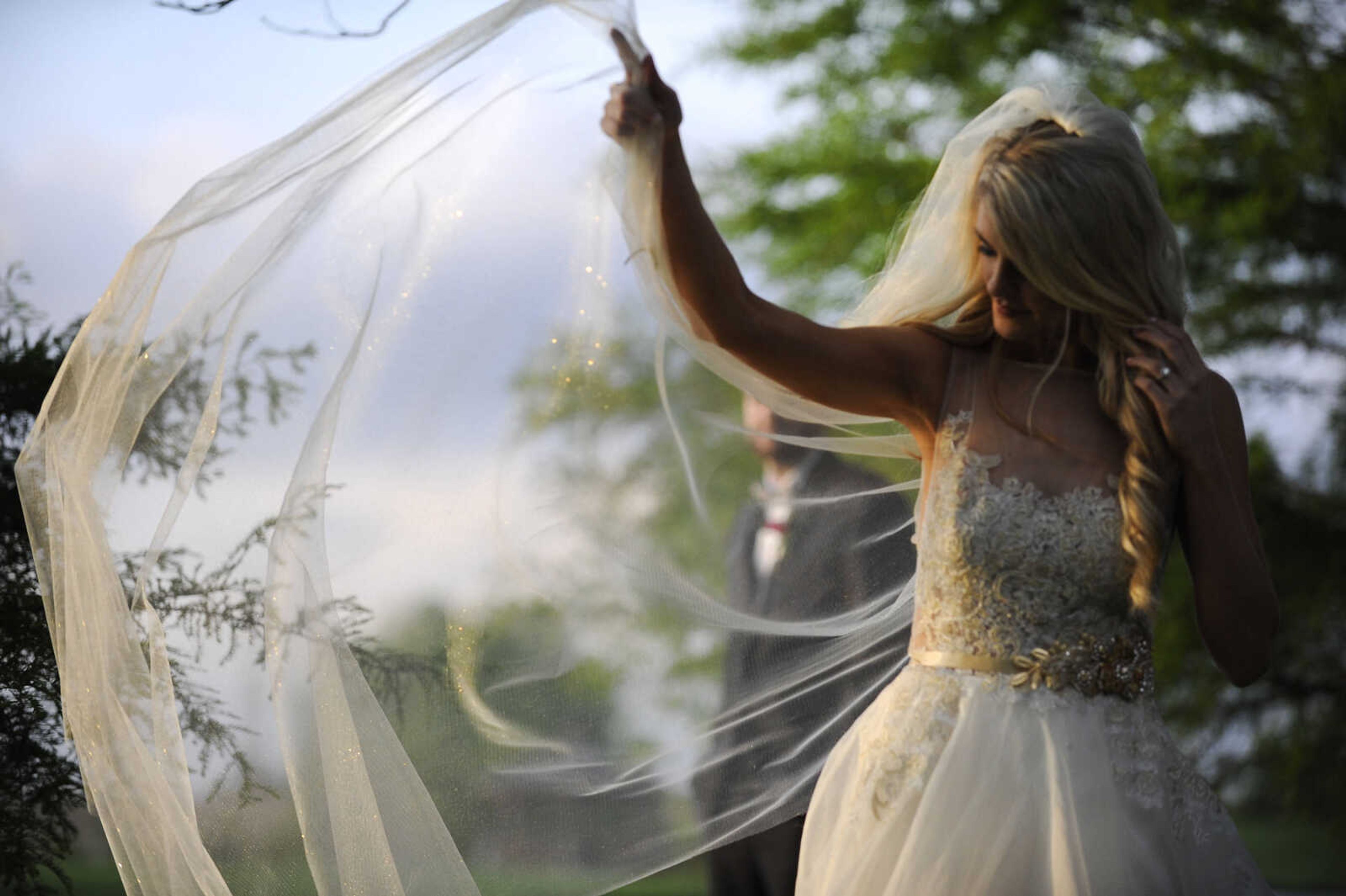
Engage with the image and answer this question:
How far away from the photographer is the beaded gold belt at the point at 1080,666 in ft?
5.39

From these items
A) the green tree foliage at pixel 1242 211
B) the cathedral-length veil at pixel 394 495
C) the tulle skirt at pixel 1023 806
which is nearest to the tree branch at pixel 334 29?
the cathedral-length veil at pixel 394 495

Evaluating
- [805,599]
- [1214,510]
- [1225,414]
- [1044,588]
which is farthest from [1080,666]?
[805,599]

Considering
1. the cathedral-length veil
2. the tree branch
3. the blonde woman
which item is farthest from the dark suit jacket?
the tree branch

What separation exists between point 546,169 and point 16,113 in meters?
1.00

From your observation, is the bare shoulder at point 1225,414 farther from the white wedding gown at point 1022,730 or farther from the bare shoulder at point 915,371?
the bare shoulder at point 915,371

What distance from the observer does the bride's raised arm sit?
1.63 m

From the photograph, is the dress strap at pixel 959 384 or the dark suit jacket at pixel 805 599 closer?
the dress strap at pixel 959 384

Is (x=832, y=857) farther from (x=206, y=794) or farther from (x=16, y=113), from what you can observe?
(x=16, y=113)

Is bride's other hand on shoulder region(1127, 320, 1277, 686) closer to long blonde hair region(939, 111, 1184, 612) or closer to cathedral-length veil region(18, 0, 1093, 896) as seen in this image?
long blonde hair region(939, 111, 1184, 612)

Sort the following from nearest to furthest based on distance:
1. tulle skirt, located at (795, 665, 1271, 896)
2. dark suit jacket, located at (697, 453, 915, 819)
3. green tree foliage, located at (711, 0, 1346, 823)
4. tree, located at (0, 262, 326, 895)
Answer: tulle skirt, located at (795, 665, 1271, 896), tree, located at (0, 262, 326, 895), dark suit jacket, located at (697, 453, 915, 819), green tree foliage, located at (711, 0, 1346, 823)

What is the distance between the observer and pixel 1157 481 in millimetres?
1656

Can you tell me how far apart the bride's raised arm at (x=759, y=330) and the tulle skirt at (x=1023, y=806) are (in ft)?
1.32

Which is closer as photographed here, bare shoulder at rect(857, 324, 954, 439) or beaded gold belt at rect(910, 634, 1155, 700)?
beaded gold belt at rect(910, 634, 1155, 700)

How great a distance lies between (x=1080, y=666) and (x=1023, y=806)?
199mm
